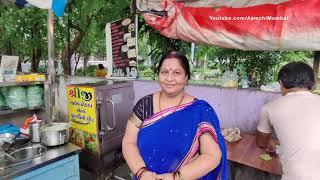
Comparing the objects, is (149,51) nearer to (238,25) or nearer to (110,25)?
(110,25)

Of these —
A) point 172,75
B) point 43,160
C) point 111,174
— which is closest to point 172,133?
point 172,75

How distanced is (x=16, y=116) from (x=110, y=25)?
171 cm

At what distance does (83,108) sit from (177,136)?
5.69ft

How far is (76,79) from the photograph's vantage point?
3912 mm

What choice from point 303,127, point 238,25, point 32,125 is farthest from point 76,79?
point 303,127

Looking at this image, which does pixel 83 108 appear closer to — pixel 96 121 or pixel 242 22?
pixel 96 121

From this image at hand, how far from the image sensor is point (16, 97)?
2758mm

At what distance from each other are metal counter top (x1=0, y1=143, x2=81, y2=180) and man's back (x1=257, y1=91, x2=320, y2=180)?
1817 millimetres

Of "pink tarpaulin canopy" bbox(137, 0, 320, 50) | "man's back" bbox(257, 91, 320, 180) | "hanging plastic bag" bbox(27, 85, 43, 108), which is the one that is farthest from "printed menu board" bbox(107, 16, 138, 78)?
"man's back" bbox(257, 91, 320, 180)

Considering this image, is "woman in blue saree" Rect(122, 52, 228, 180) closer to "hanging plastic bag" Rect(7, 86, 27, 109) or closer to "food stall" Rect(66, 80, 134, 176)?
"food stall" Rect(66, 80, 134, 176)

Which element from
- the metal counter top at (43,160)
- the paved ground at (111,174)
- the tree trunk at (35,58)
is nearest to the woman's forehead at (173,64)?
the metal counter top at (43,160)

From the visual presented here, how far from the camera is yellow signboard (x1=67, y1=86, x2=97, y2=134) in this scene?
9.43 ft

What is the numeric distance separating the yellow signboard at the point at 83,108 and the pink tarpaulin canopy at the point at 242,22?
1.11 m

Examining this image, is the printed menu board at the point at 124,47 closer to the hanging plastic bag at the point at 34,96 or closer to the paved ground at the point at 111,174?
the hanging plastic bag at the point at 34,96
